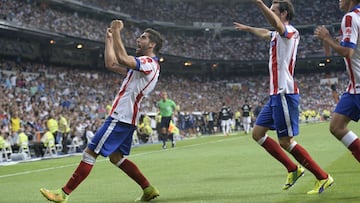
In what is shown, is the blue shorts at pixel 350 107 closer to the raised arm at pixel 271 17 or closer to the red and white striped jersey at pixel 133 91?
the raised arm at pixel 271 17

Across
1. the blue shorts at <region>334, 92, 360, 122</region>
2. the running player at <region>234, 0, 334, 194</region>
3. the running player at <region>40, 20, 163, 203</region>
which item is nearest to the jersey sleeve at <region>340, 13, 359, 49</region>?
the blue shorts at <region>334, 92, 360, 122</region>

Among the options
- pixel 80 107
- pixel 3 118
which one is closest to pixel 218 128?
pixel 80 107

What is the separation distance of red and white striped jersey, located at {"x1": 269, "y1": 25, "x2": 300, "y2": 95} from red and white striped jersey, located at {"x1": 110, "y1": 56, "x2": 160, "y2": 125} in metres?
1.59

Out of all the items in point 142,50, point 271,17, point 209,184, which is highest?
point 271,17

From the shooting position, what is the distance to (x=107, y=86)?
41375 millimetres

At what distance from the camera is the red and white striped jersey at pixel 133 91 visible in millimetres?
6227

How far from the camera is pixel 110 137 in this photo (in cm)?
608

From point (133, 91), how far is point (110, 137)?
2.14 feet

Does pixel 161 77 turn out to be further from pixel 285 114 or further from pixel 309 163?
pixel 309 163

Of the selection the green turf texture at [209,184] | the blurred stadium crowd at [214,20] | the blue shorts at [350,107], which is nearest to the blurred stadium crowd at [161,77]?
the blurred stadium crowd at [214,20]

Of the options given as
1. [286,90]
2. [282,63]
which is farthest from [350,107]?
[282,63]

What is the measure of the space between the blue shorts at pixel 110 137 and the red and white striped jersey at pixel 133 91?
78 mm

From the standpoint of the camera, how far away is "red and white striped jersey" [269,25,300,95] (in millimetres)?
6672

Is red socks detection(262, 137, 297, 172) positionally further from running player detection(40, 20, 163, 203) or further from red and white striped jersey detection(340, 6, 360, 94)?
running player detection(40, 20, 163, 203)
